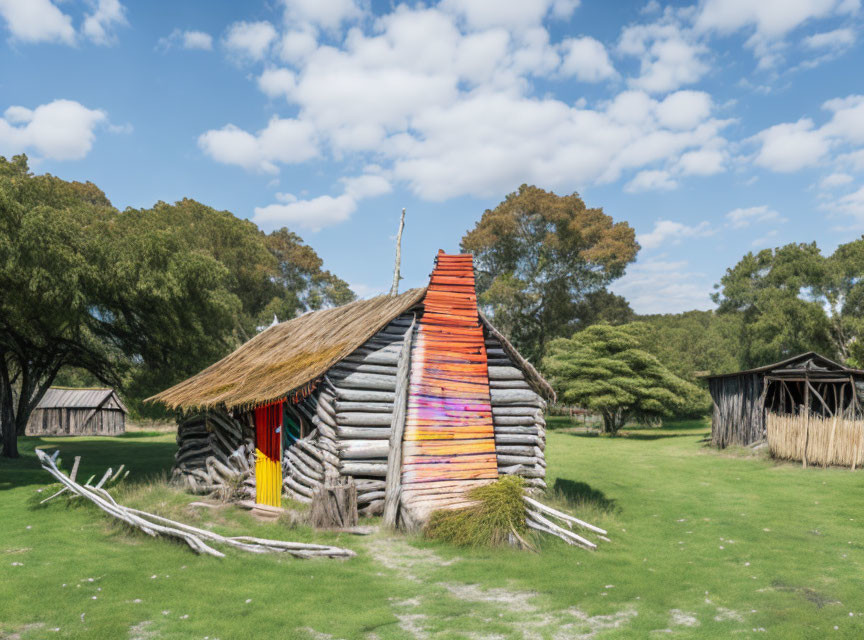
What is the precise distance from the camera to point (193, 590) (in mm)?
8211

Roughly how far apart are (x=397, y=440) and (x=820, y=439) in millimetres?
15782

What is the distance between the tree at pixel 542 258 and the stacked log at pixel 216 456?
32.8 metres

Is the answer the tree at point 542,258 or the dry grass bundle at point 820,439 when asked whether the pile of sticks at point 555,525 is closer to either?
the dry grass bundle at point 820,439

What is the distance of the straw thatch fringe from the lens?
1415cm

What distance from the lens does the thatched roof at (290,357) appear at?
1274 centimetres

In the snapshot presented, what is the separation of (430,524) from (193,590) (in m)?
4.39

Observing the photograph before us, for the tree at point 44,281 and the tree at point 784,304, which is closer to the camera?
the tree at point 44,281

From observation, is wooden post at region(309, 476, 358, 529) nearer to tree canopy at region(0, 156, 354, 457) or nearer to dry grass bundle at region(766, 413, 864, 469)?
tree canopy at region(0, 156, 354, 457)

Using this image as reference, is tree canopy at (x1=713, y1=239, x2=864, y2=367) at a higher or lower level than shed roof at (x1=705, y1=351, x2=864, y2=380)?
higher

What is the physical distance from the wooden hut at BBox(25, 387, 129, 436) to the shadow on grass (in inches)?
1350

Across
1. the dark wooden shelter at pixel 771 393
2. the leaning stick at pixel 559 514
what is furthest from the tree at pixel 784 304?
the leaning stick at pixel 559 514

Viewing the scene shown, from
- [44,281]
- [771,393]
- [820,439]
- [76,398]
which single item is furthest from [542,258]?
[44,281]

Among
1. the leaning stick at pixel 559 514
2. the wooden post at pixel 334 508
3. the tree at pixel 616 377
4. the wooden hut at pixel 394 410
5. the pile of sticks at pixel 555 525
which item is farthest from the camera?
the tree at pixel 616 377

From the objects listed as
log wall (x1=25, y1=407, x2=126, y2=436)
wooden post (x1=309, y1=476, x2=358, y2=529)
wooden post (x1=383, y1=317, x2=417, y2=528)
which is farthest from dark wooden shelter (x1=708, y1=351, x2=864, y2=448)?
log wall (x1=25, y1=407, x2=126, y2=436)
